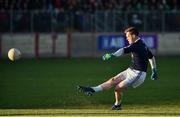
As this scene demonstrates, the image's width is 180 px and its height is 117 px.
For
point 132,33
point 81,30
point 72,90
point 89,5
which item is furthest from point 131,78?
point 89,5

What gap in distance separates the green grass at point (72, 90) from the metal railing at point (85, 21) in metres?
4.23

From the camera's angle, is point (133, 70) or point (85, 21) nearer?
point (133, 70)

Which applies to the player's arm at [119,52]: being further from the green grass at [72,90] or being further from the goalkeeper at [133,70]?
the green grass at [72,90]

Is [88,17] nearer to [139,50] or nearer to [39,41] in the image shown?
[39,41]

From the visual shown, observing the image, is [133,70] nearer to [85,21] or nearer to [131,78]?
[131,78]

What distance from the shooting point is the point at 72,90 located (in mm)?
21266

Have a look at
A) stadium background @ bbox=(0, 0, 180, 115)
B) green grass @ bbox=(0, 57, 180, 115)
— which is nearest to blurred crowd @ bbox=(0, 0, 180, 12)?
stadium background @ bbox=(0, 0, 180, 115)

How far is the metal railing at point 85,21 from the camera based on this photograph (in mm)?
36844

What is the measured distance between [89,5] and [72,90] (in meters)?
17.8

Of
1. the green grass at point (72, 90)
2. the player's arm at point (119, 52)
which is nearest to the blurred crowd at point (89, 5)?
the green grass at point (72, 90)

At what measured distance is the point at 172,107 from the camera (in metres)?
17.2

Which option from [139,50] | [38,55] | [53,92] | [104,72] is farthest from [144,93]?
[38,55]

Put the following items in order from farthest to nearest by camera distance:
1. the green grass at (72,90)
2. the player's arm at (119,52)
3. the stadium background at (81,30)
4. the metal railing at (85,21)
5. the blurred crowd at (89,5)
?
the blurred crowd at (89,5) → the metal railing at (85,21) → the stadium background at (81,30) → the green grass at (72,90) → the player's arm at (119,52)

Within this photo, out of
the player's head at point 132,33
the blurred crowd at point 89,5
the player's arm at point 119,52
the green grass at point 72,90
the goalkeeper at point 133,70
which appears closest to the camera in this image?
the player's arm at point 119,52
